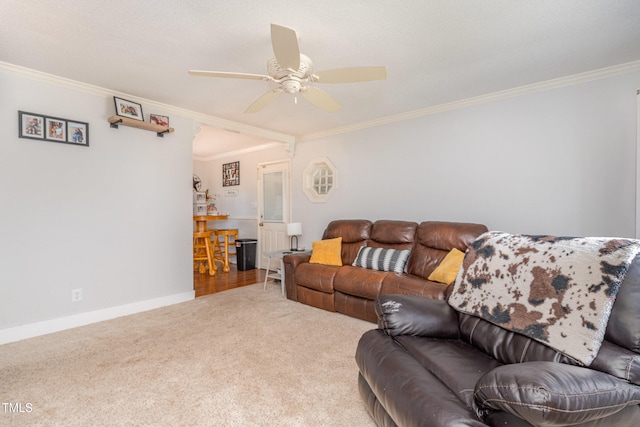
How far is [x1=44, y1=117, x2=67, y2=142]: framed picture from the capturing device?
2.74m

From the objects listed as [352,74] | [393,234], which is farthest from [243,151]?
[352,74]

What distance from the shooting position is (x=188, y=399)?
179 centimetres

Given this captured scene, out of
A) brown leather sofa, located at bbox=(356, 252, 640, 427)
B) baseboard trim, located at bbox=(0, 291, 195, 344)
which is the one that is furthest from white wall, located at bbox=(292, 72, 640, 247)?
baseboard trim, located at bbox=(0, 291, 195, 344)

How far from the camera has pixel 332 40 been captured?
7.03ft

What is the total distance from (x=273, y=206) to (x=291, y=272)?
2.06 metres

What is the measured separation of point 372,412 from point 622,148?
301 cm

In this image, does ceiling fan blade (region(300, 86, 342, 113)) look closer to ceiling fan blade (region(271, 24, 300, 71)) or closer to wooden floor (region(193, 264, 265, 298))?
ceiling fan blade (region(271, 24, 300, 71))

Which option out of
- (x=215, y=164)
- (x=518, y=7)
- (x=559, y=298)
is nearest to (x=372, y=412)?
(x=559, y=298)

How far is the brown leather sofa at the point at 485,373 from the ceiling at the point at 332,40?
1682mm

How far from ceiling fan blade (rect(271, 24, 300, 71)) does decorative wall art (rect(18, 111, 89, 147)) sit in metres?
2.37

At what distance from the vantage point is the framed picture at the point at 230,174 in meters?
6.33

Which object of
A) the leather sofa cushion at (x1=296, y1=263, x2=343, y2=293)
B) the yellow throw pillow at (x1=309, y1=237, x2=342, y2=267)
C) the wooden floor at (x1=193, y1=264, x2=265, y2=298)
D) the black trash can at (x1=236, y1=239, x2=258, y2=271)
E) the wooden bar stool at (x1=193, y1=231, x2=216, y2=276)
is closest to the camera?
the leather sofa cushion at (x1=296, y1=263, x2=343, y2=293)

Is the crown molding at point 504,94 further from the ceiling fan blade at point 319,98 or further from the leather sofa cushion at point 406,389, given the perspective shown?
the leather sofa cushion at point 406,389

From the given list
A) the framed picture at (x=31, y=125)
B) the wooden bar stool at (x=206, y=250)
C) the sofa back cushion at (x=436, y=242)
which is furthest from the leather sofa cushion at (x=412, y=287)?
the framed picture at (x=31, y=125)
